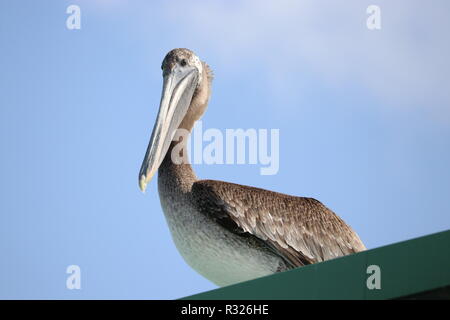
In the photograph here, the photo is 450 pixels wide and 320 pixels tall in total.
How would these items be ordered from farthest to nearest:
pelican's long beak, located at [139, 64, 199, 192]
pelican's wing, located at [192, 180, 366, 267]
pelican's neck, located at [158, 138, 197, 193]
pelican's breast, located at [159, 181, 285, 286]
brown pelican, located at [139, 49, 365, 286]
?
pelican's long beak, located at [139, 64, 199, 192] → pelican's neck, located at [158, 138, 197, 193] → pelican's wing, located at [192, 180, 366, 267] → brown pelican, located at [139, 49, 365, 286] → pelican's breast, located at [159, 181, 285, 286]

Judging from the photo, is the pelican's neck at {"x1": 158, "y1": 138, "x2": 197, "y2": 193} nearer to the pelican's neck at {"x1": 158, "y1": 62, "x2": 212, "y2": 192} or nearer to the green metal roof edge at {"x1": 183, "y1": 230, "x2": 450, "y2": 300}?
the pelican's neck at {"x1": 158, "y1": 62, "x2": 212, "y2": 192}

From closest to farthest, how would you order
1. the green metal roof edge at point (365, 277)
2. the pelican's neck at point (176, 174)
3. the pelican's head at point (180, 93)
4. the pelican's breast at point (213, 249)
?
1. the green metal roof edge at point (365, 277)
2. the pelican's breast at point (213, 249)
3. the pelican's neck at point (176, 174)
4. the pelican's head at point (180, 93)

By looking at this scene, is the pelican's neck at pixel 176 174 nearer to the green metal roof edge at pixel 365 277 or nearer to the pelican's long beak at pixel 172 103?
the pelican's long beak at pixel 172 103

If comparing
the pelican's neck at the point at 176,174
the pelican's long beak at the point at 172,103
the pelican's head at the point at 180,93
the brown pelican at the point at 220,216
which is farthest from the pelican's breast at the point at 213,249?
the pelican's head at the point at 180,93

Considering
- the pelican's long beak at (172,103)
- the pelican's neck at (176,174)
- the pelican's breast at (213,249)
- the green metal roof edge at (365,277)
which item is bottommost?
the green metal roof edge at (365,277)

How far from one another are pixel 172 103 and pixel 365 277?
15.8 ft

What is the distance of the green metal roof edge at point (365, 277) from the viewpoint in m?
5.14

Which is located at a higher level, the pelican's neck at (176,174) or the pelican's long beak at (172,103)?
the pelican's long beak at (172,103)

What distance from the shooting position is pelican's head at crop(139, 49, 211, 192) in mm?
9523

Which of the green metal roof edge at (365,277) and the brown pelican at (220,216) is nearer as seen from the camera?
the green metal roof edge at (365,277)

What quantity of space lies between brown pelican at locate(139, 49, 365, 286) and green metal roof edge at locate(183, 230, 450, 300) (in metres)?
2.99

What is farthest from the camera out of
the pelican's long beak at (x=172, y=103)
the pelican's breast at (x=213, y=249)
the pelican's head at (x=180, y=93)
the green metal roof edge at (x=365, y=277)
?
the pelican's head at (x=180, y=93)

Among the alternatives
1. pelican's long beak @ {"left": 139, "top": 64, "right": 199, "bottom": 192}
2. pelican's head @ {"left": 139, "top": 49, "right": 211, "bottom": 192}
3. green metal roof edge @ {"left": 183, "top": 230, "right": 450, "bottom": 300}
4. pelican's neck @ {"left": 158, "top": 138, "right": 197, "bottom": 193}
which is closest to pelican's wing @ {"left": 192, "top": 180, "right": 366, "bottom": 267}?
pelican's neck @ {"left": 158, "top": 138, "right": 197, "bottom": 193}
